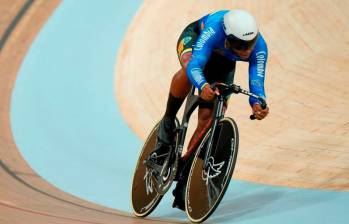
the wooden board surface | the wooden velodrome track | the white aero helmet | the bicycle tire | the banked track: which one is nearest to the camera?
the white aero helmet

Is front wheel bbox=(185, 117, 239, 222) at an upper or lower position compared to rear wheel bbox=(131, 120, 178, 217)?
upper

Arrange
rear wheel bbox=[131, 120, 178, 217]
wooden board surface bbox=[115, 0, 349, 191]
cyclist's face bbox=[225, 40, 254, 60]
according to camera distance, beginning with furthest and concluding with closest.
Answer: wooden board surface bbox=[115, 0, 349, 191]
rear wheel bbox=[131, 120, 178, 217]
cyclist's face bbox=[225, 40, 254, 60]

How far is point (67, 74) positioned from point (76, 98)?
0.65 meters

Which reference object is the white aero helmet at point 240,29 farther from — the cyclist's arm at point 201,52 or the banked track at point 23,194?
the banked track at point 23,194

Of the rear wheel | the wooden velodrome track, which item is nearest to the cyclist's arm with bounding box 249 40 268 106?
the rear wheel

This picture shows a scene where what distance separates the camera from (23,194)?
5.63m

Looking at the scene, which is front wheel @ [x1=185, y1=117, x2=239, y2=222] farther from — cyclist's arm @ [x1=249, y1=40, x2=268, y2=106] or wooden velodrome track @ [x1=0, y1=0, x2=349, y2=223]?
wooden velodrome track @ [x1=0, y1=0, x2=349, y2=223]

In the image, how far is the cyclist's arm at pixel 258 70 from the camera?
15.4 feet

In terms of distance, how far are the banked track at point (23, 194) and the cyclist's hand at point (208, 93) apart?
945 mm

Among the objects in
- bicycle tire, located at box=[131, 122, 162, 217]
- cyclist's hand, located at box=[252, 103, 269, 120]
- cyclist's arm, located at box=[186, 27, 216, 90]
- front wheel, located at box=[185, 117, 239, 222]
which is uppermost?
cyclist's arm, located at box=[186, 27, 216, 90]

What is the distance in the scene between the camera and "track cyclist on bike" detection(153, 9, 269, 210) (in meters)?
4.47

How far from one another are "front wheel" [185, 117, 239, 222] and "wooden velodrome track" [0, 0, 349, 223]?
1.55ft

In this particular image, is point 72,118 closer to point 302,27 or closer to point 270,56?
point 270,56

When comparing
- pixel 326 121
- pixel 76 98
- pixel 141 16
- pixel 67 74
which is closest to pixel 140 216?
pixel 326 121
